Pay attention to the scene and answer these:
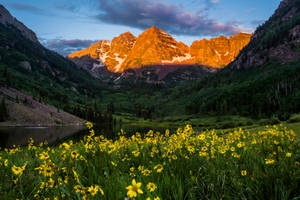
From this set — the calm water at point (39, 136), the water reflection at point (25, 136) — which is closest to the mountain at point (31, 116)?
the calm water at point (39, 136)

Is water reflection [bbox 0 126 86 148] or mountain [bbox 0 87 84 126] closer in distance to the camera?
water reflection [bbox 0 126 86 148]

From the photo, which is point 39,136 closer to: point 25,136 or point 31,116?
point 25,136

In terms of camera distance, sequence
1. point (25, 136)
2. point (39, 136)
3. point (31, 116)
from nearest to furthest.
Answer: point (25, 136) < point (39, 136) < point (31, 116)

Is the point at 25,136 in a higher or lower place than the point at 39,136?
higher

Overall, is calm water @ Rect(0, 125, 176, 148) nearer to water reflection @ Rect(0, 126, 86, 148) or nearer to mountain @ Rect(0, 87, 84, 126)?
water reflection @ Rect(0, 126, 86, 148)

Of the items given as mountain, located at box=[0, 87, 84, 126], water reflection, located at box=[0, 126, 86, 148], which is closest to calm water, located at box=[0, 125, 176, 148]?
water reflection, located at box=[0, 126, 86, 148]

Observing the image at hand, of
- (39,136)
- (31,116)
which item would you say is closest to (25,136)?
(39,136)

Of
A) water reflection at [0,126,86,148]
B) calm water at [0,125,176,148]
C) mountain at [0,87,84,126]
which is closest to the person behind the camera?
water reflection at [0,126,86,148]

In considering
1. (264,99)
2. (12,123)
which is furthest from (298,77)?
(12,123)

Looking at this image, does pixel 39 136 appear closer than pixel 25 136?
No

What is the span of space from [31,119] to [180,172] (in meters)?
175

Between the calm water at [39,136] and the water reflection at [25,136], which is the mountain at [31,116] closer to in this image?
the calm water at [39,136]

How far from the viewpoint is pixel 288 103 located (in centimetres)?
15938

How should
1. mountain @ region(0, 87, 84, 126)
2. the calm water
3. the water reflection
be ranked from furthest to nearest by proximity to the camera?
mountain @ region(0, 87, 84, 126), the calm water, the water reflection
